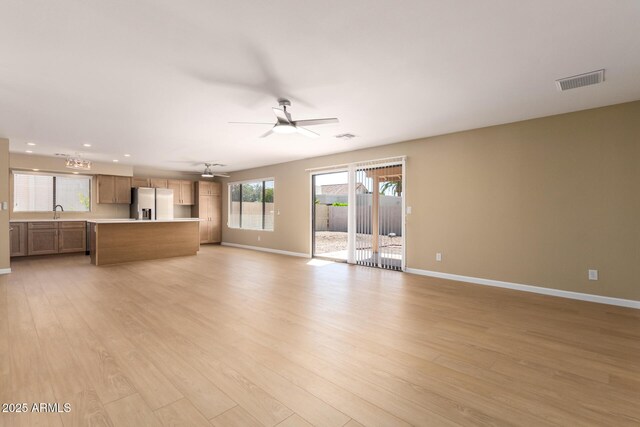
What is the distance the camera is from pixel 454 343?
255 cm

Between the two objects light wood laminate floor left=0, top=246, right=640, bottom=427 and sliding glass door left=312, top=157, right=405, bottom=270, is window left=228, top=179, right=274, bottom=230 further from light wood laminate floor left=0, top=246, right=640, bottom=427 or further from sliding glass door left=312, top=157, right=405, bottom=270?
light wood laminate floor left=0, top=246, right=640, bottom=427

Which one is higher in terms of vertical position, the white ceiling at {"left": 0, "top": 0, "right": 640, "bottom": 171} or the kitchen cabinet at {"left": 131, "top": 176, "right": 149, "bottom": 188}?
the white ceiling at {"left": 0, "top": 0, "right": 640, "bottom": 171}

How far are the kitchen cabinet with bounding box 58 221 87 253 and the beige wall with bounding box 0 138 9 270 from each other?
2146 millimetres

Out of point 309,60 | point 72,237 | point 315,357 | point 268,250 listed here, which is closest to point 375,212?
point 268,250

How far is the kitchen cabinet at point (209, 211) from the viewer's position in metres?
9.78

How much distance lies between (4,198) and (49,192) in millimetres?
2800

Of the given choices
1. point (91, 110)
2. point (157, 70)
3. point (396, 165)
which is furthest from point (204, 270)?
point (396, 165)

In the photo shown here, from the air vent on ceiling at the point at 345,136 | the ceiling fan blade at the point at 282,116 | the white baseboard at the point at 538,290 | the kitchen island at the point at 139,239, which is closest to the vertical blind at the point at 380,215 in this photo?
the white baseboard at the point at 538,290

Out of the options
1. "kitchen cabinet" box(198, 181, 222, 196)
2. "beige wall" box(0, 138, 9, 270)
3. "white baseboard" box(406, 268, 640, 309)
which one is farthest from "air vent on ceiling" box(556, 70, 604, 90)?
"kitchen cabinet" box(198, 181, 222, 196)

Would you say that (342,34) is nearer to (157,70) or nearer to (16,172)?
(157,70)

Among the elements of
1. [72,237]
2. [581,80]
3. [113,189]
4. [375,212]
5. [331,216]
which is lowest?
[72,237]

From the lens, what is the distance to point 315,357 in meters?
2.31

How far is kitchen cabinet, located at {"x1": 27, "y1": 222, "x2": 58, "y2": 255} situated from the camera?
6848 mm

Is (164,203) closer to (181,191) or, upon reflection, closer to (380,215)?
(181,191)
